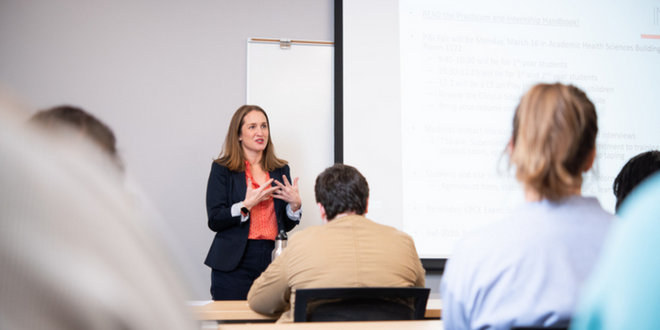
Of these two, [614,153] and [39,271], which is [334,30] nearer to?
[614,153]

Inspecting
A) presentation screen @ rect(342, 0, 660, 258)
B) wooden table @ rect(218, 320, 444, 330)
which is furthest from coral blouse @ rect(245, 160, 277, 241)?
wooden table @ rect(218, 320, 444, 330)

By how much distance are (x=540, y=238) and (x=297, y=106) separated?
2.61 m

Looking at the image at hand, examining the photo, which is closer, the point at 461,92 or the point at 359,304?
the point at 359,304

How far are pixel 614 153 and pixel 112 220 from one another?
A: 154 inches

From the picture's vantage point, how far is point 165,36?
338cm

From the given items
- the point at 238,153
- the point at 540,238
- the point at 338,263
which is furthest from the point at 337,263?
the point at 238,153

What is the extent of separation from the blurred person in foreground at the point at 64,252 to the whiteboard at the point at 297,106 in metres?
3.13

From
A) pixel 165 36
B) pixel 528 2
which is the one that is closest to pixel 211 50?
pixel 165 36

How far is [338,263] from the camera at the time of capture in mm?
1649

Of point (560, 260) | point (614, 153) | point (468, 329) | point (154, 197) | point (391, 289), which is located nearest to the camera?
point (560, 260)

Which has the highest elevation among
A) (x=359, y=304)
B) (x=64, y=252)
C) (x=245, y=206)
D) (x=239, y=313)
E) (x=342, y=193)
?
(x=64, y=252)

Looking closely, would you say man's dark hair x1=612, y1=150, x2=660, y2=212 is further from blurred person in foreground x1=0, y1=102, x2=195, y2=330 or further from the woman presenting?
blurred person in foreground x1=0, y1=102, x2=195, y2=330

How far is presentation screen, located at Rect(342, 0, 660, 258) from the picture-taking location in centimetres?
329

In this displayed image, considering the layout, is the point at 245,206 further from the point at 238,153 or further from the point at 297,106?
the point at 297,106
